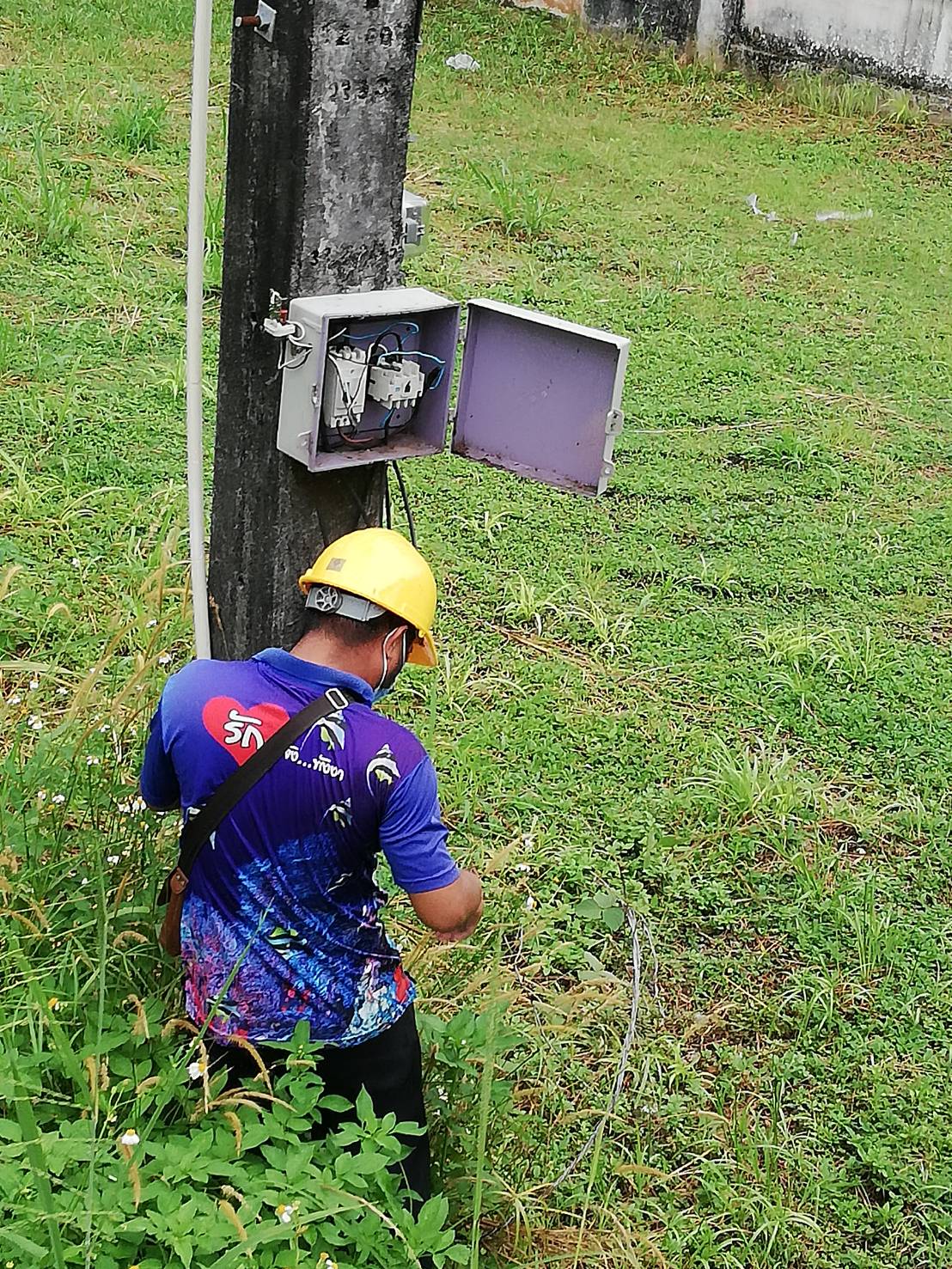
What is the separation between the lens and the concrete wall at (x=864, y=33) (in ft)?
33.2

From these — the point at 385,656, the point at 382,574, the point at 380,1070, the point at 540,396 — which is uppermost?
the point at 540,396

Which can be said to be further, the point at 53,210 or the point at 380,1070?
the point at 53,210

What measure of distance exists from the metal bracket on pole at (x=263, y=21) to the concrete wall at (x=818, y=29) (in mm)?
9031

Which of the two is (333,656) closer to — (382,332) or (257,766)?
(257,766)

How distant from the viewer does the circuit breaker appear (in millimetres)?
2531

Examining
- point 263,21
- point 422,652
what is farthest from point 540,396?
point 263,21

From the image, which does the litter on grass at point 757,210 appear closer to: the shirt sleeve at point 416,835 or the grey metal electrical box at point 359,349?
the grey metal electrical box at point 359,349

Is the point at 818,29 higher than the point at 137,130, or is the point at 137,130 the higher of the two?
the point at 818,29

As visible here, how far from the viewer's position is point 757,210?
346 inches

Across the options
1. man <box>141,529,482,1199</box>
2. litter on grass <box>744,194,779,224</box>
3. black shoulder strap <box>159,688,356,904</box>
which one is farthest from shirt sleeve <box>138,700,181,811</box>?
litter on grass <box>744,194,779,224</box>

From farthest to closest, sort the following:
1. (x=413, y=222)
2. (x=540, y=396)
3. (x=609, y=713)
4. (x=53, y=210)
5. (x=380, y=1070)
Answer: (x=53, y=210)
(x=609, y=713)
(x=540, y=396)
(x=413, y=222)
(x=380, y=1070)

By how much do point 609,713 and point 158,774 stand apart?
7.28 feet

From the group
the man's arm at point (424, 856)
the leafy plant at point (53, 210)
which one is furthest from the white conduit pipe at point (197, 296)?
the leafy plant at point (53, 210)

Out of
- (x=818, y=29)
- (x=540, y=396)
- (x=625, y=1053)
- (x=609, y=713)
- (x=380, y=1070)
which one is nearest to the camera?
(x=380, y=1070)
